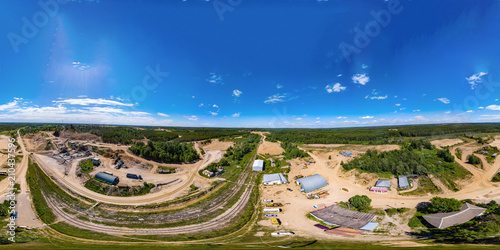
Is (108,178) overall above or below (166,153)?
below

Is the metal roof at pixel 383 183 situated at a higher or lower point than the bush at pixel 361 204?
higher

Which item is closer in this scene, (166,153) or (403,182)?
(403,182)

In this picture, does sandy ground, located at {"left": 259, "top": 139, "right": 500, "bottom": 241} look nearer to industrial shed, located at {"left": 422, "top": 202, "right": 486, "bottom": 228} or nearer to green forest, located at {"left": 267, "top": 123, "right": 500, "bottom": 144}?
industrial shed, located at {"left": 422, "top": 202, "right": 486, "bottom": 228}

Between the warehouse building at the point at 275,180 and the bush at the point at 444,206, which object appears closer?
the bush at the point at 444,206

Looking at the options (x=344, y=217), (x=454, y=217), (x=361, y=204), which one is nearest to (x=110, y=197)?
(x=344, y=217)

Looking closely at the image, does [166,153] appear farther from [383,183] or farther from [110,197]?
[383,183]

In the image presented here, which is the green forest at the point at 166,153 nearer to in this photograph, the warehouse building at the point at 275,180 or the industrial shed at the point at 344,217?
the warehouse building at the point at 275,180

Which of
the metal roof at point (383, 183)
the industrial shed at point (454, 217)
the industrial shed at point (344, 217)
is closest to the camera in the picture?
the industrial shed at point (454, 217)

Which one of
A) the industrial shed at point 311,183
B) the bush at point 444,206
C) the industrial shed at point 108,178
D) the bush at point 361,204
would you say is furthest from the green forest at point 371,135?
the industrial shed at point 108,178

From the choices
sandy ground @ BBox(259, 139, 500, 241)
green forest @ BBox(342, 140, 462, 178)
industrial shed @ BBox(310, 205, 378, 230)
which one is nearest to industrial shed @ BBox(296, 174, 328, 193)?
sandy ground @ BBox(259, 139, 500, 241)
